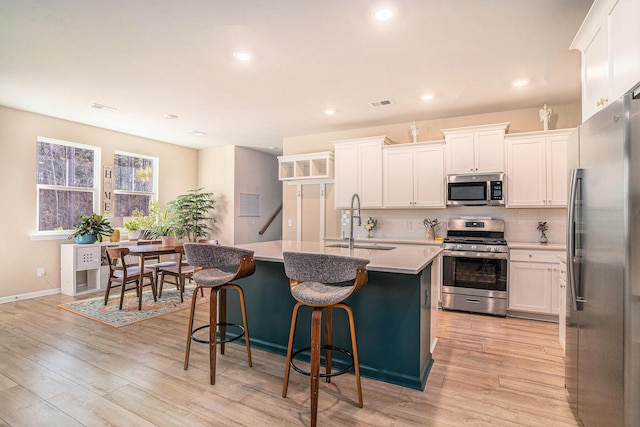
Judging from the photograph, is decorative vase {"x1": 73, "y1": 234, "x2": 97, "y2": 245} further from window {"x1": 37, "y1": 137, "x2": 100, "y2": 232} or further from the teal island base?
the teal island base

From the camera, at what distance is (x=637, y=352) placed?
135 cm

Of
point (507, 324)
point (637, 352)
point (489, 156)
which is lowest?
point (507, 324)

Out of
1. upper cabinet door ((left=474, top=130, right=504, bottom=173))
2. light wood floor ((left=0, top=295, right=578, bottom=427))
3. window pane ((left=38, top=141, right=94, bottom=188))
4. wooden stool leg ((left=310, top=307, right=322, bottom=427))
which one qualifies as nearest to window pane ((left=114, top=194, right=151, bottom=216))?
window pane ((left=38, top=141, right=94, bottom=188))

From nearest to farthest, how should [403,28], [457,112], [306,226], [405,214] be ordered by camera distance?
[403,28] → [457,112] → [405,214] → [306,226]

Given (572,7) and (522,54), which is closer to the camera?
(572,7)

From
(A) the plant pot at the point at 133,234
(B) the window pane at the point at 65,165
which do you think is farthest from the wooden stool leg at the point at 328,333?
(B) the window pane at the point at 65,165

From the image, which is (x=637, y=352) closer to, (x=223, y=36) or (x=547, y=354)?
(x=547, y=354)

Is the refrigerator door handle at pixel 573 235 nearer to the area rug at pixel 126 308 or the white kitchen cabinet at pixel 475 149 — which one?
the white kitchen cabinet at pixel 475 149

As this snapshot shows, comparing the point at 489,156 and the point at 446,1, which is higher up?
the point at 446,1

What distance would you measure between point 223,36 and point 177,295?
3.71 metres

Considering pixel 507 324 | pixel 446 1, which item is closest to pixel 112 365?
pixel 446 1

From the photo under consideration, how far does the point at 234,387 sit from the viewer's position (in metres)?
2.29

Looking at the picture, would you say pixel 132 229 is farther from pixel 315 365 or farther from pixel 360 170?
pixel 315 365

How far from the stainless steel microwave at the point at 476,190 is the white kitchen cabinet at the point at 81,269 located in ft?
17.6
